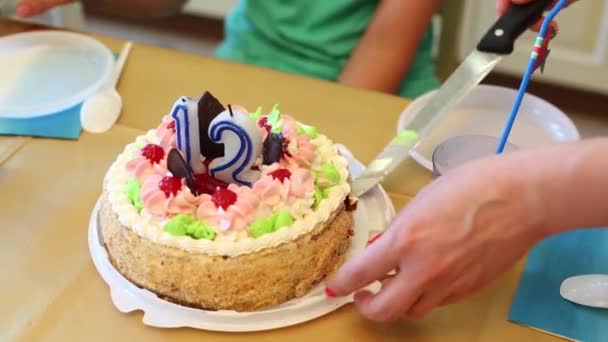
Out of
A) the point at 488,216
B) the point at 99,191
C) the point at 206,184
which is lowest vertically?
the point at 99,191

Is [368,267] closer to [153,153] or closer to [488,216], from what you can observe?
[488,216]

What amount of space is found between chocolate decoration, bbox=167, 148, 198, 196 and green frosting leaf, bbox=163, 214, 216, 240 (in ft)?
0.14

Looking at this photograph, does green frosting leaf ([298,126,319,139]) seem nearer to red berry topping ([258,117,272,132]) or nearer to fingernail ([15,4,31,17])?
red berry topping ([258,117,272,132])

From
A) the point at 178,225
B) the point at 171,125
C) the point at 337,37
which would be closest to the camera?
the point at 178,225

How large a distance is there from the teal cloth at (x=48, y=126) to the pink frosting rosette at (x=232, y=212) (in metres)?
0.35

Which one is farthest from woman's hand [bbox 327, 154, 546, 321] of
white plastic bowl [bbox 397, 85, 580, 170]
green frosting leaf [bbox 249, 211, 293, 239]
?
white plastic bowl [bbox 397, 85, 580, 170]

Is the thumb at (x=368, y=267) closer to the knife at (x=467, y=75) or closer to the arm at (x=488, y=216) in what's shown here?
the arm at (x=488, y=216)

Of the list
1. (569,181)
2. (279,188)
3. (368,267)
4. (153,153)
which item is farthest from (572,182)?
(153,153)

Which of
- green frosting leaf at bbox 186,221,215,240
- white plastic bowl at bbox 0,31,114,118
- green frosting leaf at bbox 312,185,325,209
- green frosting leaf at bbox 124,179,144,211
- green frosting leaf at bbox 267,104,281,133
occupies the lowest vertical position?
white plastic bowl at bbox 0,31,114,118

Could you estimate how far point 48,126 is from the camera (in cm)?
103

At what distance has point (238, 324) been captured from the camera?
740mm

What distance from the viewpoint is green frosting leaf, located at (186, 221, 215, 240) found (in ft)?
2.39

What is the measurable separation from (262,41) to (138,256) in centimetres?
67

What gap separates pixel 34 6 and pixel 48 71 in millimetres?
153
